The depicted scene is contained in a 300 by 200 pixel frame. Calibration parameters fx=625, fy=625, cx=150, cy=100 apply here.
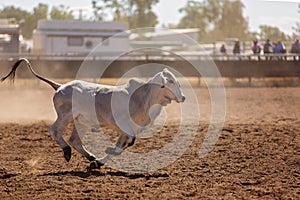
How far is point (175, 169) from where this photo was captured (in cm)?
840

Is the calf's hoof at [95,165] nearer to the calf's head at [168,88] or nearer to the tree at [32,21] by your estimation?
the calf's head at [168,88]

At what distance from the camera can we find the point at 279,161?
8.91m

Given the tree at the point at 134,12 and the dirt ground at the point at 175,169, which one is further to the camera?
the tree at the point at 134,12

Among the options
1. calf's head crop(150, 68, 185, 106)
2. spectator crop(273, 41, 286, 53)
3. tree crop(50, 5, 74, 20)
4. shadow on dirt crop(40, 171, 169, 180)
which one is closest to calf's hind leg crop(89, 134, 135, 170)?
shadow on dirt crop(40, 171, 169, 180)

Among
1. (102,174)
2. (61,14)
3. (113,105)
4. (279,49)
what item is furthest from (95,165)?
(61,14)

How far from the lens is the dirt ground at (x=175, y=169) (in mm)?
6922

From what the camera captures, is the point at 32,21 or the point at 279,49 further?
the point at 32,21

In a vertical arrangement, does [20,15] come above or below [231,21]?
above

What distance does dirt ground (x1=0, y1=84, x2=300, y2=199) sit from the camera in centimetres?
692

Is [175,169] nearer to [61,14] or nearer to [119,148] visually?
[119,148]

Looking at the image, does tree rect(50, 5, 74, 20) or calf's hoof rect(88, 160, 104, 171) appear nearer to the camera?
calf's hoof rect(88, 160, 104, 171)

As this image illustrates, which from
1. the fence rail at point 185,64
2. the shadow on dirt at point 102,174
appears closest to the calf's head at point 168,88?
the shadow on dirt at point 102,174

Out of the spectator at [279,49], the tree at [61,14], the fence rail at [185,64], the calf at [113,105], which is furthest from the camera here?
the tree at [61,14]

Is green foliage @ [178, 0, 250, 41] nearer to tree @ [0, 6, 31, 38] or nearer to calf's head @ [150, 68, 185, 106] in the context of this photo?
tree @ [0, 6, 31, 38]
